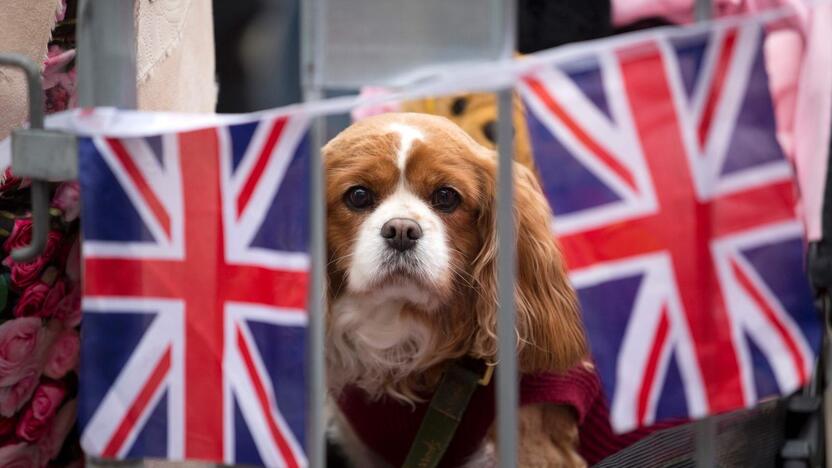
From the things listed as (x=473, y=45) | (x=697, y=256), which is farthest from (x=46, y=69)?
(x=697, y=256)

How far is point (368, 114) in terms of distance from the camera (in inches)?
82.7

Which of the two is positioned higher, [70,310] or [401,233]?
[401,233]

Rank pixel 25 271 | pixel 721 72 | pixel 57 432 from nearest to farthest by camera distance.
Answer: pixel 721 72
pixel 25 271
pixel 57 432

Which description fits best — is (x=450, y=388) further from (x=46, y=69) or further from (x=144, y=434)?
(x=46, y=69)

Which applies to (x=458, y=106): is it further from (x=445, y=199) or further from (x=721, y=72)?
(x=721, y=72)

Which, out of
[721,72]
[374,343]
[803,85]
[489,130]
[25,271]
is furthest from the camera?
[489,130]

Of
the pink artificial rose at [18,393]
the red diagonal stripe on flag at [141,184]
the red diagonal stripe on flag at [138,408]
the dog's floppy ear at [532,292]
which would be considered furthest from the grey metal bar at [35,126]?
the dog's floppy ear at [532,292]

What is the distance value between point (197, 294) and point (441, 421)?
0.67m

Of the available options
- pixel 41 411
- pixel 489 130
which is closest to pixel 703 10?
pixel 489 130

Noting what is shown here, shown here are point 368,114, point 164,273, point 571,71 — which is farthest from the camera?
point 368,114

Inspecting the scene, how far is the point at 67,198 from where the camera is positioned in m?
1.87

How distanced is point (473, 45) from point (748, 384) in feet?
1.88

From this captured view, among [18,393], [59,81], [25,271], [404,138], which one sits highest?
[59,81]

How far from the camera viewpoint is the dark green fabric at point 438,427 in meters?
1.98
